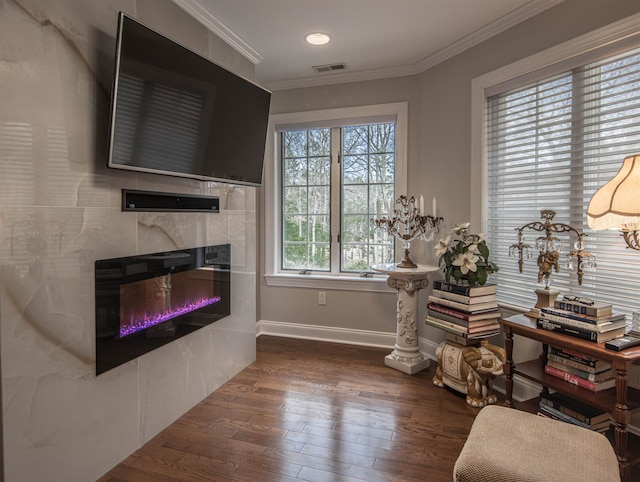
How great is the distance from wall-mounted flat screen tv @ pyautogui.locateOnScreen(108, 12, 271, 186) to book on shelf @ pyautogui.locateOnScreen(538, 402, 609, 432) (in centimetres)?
224

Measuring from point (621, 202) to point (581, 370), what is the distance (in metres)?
0.89

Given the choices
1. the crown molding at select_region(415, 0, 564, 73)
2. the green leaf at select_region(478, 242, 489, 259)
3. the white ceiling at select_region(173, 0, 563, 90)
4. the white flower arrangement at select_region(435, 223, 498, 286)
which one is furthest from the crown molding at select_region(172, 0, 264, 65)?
the green leaf at select_region(478, 242, 489, 259)

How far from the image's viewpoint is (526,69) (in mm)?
2457

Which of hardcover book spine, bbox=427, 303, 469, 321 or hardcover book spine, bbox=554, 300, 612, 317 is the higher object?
hardcover book spine, bbox=554, 300, 612, 317

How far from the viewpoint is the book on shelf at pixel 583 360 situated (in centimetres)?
188

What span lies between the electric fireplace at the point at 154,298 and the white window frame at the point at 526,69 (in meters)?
1.83

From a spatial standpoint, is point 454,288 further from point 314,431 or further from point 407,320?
point 314,431

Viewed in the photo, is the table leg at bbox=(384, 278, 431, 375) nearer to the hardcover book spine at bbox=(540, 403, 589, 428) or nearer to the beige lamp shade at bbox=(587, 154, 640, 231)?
the hardcover book spine at bbox=(540, 403, 589, 428)

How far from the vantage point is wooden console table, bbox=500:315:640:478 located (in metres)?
1.64

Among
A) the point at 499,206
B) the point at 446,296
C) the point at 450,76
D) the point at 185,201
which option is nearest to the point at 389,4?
the point at 450,76

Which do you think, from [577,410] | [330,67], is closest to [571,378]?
[577,410]

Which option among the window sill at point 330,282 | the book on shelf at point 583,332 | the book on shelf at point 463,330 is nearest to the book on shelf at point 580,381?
the book on shelf at point 583,332

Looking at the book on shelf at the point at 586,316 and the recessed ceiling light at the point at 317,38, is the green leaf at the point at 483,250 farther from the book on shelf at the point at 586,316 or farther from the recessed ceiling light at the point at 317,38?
the recessed ceiling light at the point at 317,38

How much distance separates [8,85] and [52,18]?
1.16ft
